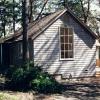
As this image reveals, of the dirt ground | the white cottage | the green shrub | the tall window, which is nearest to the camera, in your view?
the dirt ground

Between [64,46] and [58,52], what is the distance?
0.77m

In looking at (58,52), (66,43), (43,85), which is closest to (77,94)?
(43,85)

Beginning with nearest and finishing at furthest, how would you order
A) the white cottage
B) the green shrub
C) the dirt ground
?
the dirt ground < the green shrub < the white cottage

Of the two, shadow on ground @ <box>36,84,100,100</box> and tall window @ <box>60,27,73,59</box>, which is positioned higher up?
tall window @ <box>60,27,73,59</box>

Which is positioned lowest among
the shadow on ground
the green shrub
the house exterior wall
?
the shadow on ground

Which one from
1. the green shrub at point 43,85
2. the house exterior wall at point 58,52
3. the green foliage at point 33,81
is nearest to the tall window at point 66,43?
the house exterior wall at point 58,52

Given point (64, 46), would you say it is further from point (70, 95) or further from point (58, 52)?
point (70, 95)

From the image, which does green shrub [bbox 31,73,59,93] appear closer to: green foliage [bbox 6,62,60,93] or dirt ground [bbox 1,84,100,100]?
green foliage [bbox 6,62,60,93]

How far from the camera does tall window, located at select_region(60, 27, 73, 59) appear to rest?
27.2 meters

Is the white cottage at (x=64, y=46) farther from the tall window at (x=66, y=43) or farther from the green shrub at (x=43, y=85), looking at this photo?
the green shrub at (x=43, y=85)

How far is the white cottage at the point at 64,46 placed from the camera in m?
26.5

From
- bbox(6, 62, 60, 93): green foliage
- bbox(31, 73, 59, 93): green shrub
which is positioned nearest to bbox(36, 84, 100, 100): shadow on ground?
bbox(31, 73, 59, 93): green shrub

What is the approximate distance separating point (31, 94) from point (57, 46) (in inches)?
344

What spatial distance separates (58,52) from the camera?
26875 mm
